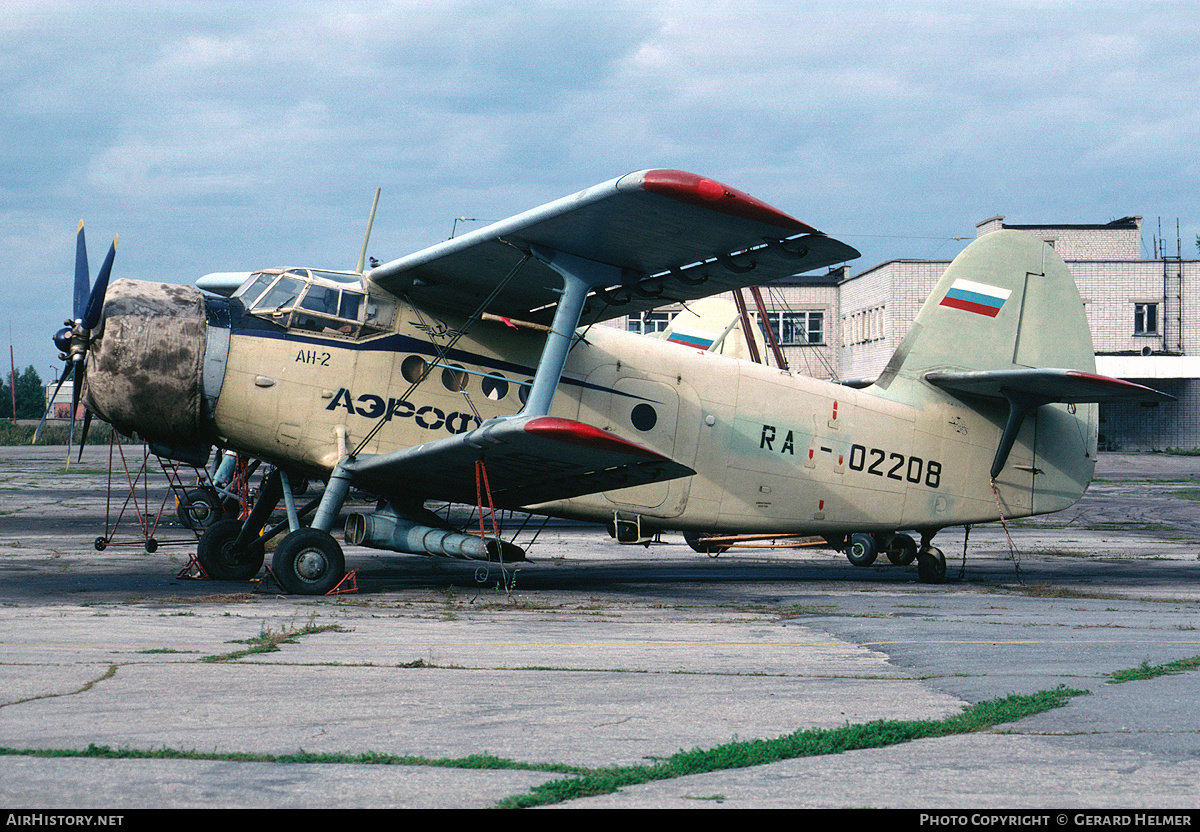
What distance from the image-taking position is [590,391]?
1280 centimetres

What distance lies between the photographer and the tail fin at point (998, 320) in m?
15.2

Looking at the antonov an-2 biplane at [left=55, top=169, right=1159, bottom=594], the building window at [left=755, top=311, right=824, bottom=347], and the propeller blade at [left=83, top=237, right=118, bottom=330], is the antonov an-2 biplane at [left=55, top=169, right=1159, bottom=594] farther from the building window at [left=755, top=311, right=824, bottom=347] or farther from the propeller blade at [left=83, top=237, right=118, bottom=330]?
the building window at [left=755, top=311, right=824, bottom=347]

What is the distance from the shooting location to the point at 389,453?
11.9 metres

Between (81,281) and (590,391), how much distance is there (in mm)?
6027

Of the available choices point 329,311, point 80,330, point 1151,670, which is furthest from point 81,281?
point 1151,670

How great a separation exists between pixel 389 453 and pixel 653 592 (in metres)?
3.52

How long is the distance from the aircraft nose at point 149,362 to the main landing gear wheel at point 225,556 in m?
1.97

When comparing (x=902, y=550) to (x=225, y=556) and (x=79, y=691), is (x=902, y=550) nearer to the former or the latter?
(x=225, y=556)

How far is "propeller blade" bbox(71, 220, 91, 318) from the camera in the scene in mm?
11602

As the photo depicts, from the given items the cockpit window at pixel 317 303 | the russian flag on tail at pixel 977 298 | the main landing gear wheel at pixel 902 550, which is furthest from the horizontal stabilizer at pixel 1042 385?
the cockpit window at pixel 317 303

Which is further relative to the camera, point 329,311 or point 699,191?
point 329,311

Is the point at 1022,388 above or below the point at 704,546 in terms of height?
above

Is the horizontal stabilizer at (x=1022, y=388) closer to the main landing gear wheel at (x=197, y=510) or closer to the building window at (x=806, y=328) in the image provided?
the main landing gear wheel at (x=197, y=510)
